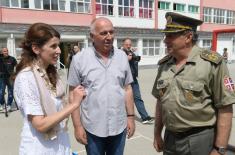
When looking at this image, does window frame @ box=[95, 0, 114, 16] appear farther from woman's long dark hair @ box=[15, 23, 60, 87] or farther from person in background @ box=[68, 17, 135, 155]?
woman's long dark hair @ box=[15, 23, 60, 87]

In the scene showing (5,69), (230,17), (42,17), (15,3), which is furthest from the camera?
(230,17)

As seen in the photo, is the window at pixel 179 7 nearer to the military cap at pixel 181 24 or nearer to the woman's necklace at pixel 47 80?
the military cap at pixel 181 24

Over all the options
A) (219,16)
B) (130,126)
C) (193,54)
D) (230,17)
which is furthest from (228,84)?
(230,17)

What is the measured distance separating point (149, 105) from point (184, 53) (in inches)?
237

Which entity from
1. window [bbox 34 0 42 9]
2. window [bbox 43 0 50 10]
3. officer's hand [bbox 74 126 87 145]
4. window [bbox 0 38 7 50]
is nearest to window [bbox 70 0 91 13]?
window [bbox 43 0 50 10]

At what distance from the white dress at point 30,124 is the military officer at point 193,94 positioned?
0.87 m

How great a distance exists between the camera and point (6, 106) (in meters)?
7.77

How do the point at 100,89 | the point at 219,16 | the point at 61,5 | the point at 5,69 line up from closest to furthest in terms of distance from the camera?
the point at 100,89
the point at 5,69
the point at 61,5
the point at 219,16

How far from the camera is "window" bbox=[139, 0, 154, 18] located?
28.5 m

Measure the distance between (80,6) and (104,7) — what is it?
2.43m

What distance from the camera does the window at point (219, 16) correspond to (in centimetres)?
3724

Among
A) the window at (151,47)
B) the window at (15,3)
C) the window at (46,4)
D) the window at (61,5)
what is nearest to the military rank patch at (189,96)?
the window at (15,3)

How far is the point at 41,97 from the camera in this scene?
200 cm

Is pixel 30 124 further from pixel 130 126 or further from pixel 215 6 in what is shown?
pixel 215 6
